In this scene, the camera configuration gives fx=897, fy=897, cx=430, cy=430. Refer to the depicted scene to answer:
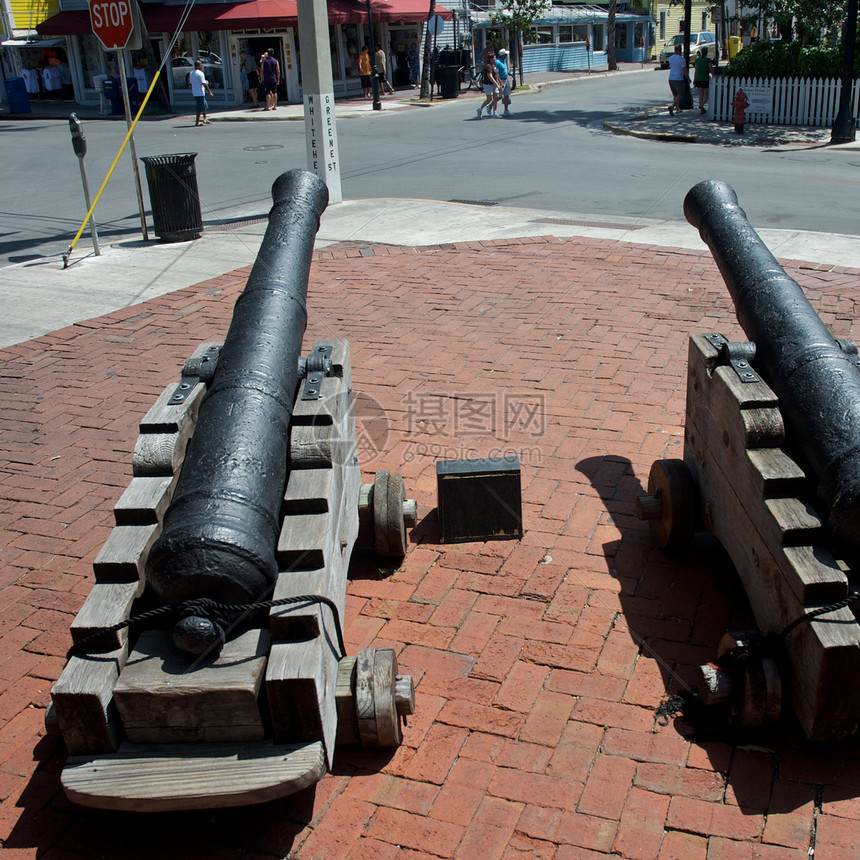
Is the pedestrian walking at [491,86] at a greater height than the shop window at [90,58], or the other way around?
the shop window at [90,58]

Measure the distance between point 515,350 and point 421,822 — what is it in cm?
462

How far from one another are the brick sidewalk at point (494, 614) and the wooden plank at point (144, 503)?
0.94 m

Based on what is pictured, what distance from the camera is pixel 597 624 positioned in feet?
13.0

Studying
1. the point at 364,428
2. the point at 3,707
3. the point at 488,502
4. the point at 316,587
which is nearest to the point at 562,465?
the point at 488,502

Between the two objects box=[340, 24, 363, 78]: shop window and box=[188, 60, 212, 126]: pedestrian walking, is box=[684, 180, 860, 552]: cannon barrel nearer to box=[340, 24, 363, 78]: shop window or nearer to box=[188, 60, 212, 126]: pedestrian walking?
box=[188, 60, 212, 126]: pedestrian walking

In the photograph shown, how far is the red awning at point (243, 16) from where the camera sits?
29203 mm

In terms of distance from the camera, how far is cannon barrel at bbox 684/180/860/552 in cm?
326

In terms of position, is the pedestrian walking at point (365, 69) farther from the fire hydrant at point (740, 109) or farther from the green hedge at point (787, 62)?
the fire hydrant at point (740, 109)

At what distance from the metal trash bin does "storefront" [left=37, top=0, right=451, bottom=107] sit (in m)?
2.48

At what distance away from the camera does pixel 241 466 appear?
10.4ft

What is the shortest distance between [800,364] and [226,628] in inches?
98.3

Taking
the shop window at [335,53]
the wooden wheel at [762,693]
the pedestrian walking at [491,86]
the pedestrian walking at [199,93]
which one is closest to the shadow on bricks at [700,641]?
the wooden wheel at [762,693]

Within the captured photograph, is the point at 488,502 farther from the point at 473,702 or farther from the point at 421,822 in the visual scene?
the point at 421,822

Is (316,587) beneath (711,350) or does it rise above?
beneath
